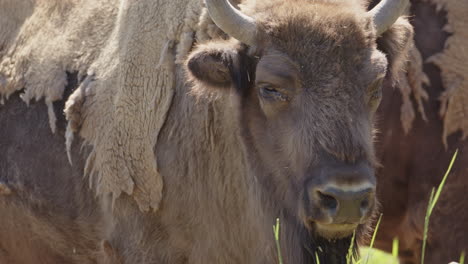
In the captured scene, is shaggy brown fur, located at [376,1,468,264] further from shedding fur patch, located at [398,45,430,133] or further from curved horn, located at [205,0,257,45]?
curved horn, located at [205,0,257,45]

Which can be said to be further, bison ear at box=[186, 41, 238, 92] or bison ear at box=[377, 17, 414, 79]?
bison ear at box=[377, 17, 414, 79]

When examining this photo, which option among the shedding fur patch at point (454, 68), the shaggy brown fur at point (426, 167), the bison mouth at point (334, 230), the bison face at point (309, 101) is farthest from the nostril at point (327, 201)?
the shedding fur patch at point (454, 68)

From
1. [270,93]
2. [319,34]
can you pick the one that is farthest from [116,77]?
[319,34]

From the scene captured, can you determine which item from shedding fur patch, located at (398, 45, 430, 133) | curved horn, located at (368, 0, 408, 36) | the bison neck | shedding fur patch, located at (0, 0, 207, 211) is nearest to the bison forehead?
curved horn, located at (368, 0, 408, 36)

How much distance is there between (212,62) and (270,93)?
1.23 feet

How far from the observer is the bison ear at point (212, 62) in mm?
5000

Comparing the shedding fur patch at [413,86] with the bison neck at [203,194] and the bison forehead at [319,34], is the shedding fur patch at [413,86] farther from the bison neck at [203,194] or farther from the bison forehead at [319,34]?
the bison neck at [203,194]

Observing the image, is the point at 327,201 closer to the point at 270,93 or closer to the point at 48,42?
the point at 270,93

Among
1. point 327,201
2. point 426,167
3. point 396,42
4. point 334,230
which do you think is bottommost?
point 426,167

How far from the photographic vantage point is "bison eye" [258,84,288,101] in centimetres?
482

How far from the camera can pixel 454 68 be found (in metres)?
6.39

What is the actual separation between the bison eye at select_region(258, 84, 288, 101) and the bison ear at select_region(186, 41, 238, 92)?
24 centimetres

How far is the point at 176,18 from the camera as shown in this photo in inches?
222

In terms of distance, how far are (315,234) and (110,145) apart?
153cm
